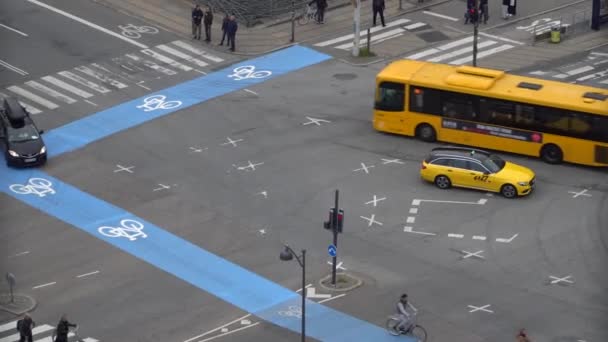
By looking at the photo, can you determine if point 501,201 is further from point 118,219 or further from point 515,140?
point 118,219

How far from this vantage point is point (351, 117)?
68.3 m

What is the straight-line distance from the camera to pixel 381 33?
3108 inches

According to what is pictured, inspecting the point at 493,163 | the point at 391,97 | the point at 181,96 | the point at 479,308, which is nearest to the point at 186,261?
the point at 479,308

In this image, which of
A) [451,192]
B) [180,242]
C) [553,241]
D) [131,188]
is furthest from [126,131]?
[553,241]

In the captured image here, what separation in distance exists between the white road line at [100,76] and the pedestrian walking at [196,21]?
659cm

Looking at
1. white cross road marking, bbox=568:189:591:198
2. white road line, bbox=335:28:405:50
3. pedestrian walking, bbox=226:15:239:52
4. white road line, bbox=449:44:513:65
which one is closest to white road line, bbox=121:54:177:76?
pedestrian walking, bbox=226:15:239:52

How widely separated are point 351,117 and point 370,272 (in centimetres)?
1617

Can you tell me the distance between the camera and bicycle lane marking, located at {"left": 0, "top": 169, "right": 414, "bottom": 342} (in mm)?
49969

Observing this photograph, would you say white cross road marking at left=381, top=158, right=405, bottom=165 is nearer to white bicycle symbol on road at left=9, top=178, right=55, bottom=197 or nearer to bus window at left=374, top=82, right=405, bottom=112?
bus window at left=374, top=82, right=405, bottom=112

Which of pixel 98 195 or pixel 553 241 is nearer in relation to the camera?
pixel 553 241

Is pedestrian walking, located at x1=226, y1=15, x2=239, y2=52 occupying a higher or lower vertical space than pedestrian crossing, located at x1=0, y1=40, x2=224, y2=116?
higher

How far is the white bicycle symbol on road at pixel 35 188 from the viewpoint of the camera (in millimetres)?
61250

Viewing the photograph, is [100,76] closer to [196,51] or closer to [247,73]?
[196,51]

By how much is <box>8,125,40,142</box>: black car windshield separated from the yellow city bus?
1577cm
